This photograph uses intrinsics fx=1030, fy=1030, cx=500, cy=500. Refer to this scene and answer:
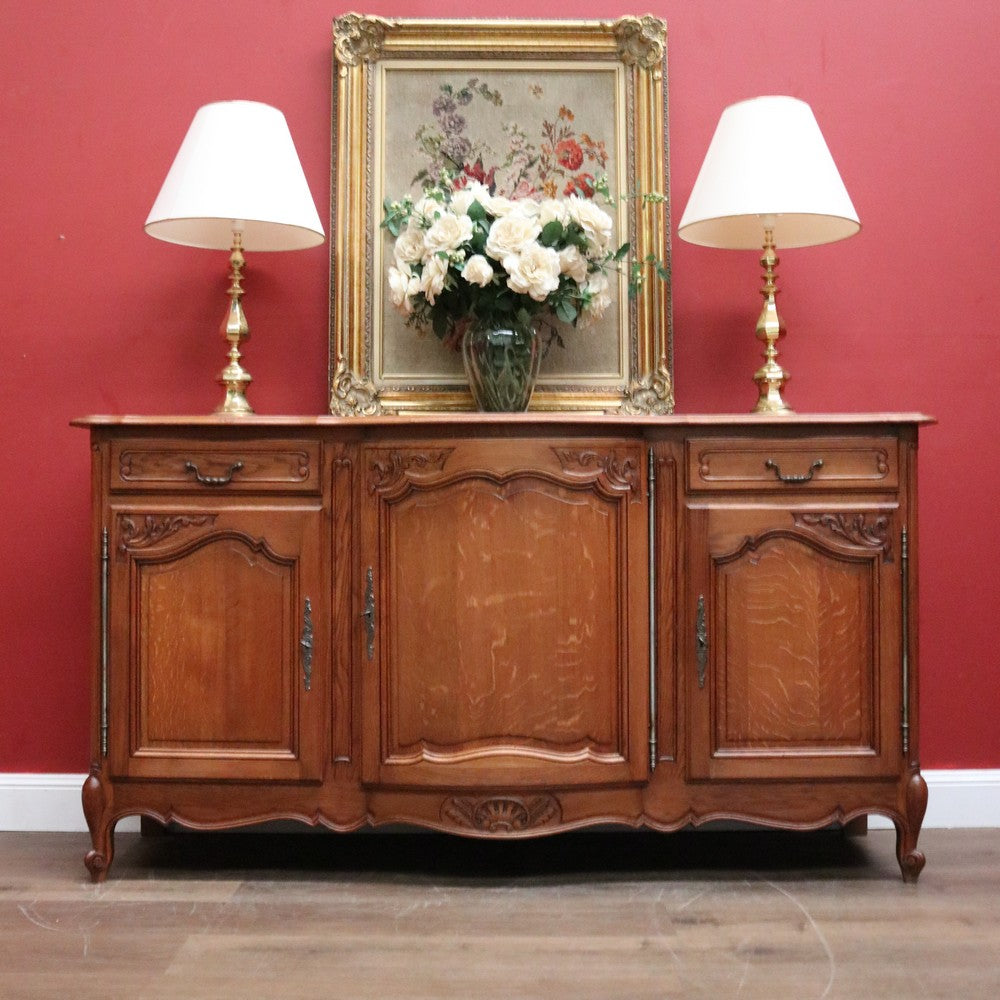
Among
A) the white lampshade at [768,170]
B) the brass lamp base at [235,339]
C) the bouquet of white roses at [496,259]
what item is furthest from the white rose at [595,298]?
the brass lamp base at [235,339]

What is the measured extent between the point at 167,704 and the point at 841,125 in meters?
2.00

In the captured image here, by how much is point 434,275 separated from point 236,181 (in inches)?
17.8

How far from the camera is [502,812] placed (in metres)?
1.97

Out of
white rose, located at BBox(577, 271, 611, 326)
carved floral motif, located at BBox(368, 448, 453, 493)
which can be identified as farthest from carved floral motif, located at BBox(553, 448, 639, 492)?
white rose, located at BBox(577, 271, 611, 326)

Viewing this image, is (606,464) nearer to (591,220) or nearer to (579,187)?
(591,220)

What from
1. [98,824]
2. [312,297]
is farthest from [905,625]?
[98,824]

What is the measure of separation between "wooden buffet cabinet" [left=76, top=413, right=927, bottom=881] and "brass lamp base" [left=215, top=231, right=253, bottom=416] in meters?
0.27

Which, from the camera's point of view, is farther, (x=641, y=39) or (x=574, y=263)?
(x=641, y=39)

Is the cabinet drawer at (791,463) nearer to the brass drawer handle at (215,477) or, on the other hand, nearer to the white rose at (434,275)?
the white rose at (434,275)

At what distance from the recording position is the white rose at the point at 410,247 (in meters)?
2.20

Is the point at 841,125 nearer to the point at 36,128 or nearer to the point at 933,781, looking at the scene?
the point at 933,781

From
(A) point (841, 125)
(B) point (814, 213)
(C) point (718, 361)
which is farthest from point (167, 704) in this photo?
(A) point (841, 125)

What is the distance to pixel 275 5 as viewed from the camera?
2.46m

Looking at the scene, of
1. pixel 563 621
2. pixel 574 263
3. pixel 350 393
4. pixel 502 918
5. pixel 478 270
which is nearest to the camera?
pixel 502 918
